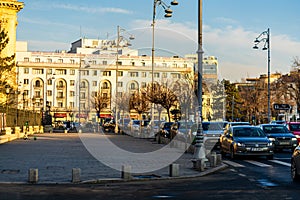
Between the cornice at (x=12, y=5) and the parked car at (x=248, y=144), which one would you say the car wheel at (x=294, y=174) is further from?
the cornice at (x=12, y=5)

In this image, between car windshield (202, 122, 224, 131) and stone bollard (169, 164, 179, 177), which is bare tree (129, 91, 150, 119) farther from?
stone bollard (169, 164, 179, 177)

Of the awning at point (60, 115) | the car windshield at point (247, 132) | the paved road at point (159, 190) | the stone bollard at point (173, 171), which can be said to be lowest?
the paved road at point (159, 190)

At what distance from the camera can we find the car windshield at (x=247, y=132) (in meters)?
26.8

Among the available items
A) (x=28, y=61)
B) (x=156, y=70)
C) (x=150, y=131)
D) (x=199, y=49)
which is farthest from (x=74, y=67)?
(x=199, y=49)

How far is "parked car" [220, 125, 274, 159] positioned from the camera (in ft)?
82.9

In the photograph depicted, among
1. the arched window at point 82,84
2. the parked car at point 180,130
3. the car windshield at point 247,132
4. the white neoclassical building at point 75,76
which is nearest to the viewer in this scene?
the car windshield at point 247,132

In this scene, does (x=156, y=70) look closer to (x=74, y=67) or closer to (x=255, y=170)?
(x=74, y=67)

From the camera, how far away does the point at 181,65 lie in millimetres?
105625

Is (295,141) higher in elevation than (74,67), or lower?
lower

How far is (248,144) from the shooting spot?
2530 cm

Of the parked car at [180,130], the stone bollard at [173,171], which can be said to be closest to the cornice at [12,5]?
the parked car at [180,130]

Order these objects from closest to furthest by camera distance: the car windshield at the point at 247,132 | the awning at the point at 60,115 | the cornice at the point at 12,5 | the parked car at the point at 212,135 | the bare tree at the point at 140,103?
the car windshield at the point at 247,132
the parked car at the point at 212,135
the bare tree at the point at 140,103
the cornice at the point at 12,5
the awning at the point at 60,115

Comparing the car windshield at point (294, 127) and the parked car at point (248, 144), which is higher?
the car windshield at point (294, 127)

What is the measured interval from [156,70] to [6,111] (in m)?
63.2
